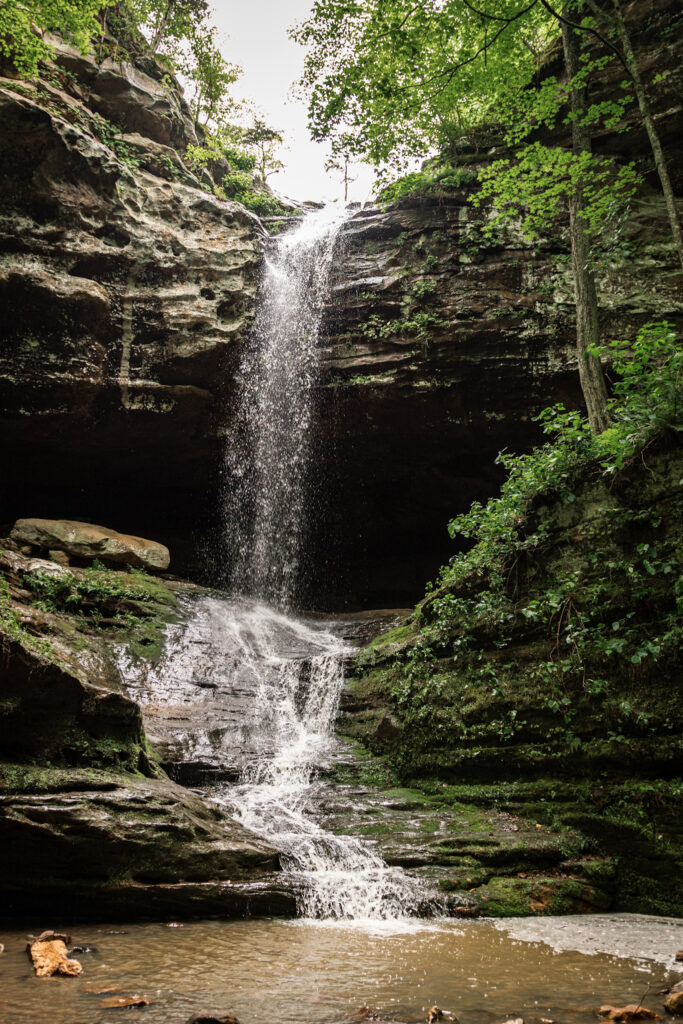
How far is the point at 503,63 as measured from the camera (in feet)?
34.1

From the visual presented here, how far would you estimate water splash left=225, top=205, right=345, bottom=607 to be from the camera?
45.2 ft

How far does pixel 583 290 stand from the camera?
26.4 ft

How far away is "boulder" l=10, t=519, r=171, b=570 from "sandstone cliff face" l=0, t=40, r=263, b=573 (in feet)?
8.57

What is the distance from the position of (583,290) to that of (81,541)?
32.9 ft

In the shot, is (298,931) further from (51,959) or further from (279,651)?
(279,651)

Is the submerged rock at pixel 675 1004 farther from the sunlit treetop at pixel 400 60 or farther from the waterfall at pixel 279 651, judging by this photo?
the sunlit treetop at pixel 400 60

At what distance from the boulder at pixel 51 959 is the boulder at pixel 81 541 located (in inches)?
359

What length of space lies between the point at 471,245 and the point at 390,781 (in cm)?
1160

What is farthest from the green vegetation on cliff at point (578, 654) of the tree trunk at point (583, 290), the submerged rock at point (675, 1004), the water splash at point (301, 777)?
the submerged rock at point (675, 1004)

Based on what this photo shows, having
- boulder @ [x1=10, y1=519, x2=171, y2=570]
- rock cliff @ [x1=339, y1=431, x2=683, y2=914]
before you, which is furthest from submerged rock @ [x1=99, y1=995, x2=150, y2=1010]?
boulder @ [x1=10, y1=519, x2=171, y2=570]

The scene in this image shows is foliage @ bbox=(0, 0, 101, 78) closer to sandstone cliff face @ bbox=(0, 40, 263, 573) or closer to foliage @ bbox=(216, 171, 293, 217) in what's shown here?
sandstone cliff face @ bbox=(0, 40, 263, 573)

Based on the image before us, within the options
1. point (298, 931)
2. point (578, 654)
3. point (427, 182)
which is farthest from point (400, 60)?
point (298, 931)

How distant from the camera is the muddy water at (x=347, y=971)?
7.30ft

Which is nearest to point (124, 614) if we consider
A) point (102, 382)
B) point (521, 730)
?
point (102, 382)
